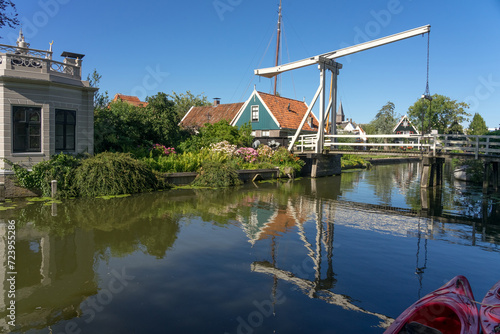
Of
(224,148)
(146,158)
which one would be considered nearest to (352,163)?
(224,148)

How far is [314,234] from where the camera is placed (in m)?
9.41

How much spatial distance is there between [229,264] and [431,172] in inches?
682

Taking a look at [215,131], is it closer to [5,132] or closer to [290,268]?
[5,132]

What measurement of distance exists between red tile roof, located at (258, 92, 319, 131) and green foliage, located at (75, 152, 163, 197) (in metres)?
17.6

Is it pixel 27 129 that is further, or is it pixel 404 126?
pixel 404 126

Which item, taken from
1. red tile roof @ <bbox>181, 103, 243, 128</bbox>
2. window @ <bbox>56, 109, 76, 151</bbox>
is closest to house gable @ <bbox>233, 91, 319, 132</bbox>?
red tile roof @ <bbox>181, 103, 243, 128</bbox>

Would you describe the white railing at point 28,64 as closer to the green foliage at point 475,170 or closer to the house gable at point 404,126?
the green foliage at point 475,170

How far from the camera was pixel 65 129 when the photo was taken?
14797 mm

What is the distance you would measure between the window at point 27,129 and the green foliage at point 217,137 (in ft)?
28.7

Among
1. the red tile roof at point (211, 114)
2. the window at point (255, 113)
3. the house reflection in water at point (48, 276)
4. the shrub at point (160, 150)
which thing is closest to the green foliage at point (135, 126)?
the shrub at point (160, 150)

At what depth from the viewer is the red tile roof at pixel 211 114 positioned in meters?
36.5

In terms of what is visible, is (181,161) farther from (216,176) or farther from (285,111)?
(285,111)

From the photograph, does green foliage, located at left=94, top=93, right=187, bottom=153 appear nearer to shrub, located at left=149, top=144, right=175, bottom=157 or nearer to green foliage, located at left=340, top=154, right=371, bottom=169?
shrub, located at left=149, top=144, right=175, bottom=157

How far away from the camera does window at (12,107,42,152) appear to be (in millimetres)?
13086
